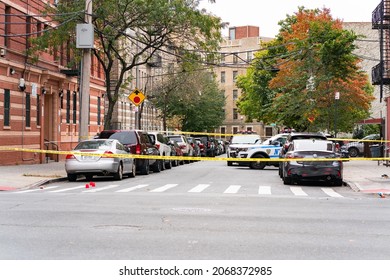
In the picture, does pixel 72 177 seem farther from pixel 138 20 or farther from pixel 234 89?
pixel 234 89

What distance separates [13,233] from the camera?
9555 mm

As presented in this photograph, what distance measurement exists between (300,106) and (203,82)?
2654 centimetres

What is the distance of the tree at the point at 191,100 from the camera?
5731 cm

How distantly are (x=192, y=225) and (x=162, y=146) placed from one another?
20985 mm

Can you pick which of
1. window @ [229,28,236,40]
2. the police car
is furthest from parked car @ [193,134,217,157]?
window @ [229,28,236,40]

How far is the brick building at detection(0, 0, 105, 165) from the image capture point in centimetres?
2911

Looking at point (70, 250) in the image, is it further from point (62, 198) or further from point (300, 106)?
point (300, 106)

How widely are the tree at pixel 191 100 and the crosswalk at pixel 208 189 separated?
33.1 m

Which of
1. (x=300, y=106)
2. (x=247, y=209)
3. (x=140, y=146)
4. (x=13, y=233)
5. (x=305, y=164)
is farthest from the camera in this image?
(x=300, y=106)

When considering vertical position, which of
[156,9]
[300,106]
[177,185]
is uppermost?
[156,9]

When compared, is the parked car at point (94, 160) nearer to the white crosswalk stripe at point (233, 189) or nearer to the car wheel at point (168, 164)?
the white crosswalk stripe at point (233, 189)

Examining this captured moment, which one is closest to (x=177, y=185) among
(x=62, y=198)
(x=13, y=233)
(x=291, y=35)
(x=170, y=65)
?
(x=62, y=198)

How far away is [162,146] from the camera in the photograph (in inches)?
1241

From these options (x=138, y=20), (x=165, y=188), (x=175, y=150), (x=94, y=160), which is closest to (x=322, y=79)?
(x=175, y=150)
